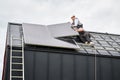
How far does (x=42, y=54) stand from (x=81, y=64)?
6.90ft

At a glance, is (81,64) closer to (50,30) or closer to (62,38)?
(62,38)

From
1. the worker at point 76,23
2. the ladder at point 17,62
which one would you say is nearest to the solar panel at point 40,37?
the ladder at point 17,62

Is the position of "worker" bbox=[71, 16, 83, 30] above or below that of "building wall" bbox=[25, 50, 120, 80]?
above

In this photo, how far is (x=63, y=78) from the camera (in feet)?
48.7

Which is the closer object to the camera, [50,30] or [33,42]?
[33,42]

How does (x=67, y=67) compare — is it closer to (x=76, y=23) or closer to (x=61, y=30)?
(x=61, y=30)

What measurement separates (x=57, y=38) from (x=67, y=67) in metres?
2.46

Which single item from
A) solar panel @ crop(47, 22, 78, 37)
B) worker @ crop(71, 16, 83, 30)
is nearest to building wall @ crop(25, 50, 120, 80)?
solar panel @ crop(47, 22, 78, 37)

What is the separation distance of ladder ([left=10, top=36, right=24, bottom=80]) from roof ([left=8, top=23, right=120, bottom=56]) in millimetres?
466

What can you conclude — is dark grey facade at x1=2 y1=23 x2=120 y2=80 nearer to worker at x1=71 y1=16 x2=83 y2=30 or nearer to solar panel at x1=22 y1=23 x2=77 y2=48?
solar panel at x1=22 y1=23 x2=77 y2=48

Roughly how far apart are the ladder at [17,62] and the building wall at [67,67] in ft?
0.92

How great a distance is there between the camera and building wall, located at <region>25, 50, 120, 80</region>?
47.5 feet

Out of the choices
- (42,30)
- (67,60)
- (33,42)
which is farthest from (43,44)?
(42,30)

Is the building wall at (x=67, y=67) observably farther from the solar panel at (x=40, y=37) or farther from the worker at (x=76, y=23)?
the worker at (x=76, y=23)
